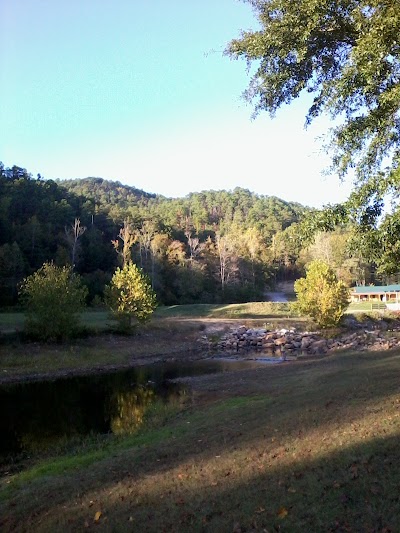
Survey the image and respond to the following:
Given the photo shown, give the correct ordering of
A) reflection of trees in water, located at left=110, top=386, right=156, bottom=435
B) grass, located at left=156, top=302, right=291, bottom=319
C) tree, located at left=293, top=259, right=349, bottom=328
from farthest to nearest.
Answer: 1. grass, located at left=156, top=302, right=291, bottom=319
2. tree, located at left=293, top=259, right=349, bottom=328
3. reflection of trees in water, located at left=110, top=386, right=156, bottom=435

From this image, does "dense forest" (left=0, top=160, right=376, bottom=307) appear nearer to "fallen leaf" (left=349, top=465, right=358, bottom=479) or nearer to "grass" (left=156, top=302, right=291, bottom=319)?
"grass" (left=156, top=302, right=291, bottom=319)

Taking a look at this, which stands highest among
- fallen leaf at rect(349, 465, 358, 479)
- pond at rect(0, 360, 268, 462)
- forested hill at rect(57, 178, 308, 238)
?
forested hill at rect(57, 178, 308, 238)

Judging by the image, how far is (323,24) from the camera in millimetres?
8609

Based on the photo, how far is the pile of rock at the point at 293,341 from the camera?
126 feet

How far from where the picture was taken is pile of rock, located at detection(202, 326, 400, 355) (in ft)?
126

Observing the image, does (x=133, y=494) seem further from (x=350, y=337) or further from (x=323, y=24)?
(x=350, y=337)

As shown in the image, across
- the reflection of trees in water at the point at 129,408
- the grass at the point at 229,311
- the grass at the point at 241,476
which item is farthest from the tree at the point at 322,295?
the grass at the point at 241,476

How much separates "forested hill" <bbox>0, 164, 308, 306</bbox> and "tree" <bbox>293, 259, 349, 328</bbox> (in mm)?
33145

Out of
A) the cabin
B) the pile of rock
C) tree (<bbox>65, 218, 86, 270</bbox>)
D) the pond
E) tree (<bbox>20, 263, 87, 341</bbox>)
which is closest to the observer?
the pond

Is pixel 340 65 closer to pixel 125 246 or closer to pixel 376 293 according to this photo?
pixel 125 246

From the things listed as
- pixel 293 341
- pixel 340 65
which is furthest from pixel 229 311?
pixel 340 65

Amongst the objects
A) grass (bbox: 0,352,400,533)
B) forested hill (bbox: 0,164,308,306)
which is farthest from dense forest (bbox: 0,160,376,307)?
grass (bbox: 0,352,400,533)

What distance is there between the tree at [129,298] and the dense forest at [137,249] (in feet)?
77.5

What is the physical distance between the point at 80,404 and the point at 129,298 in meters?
21.7
